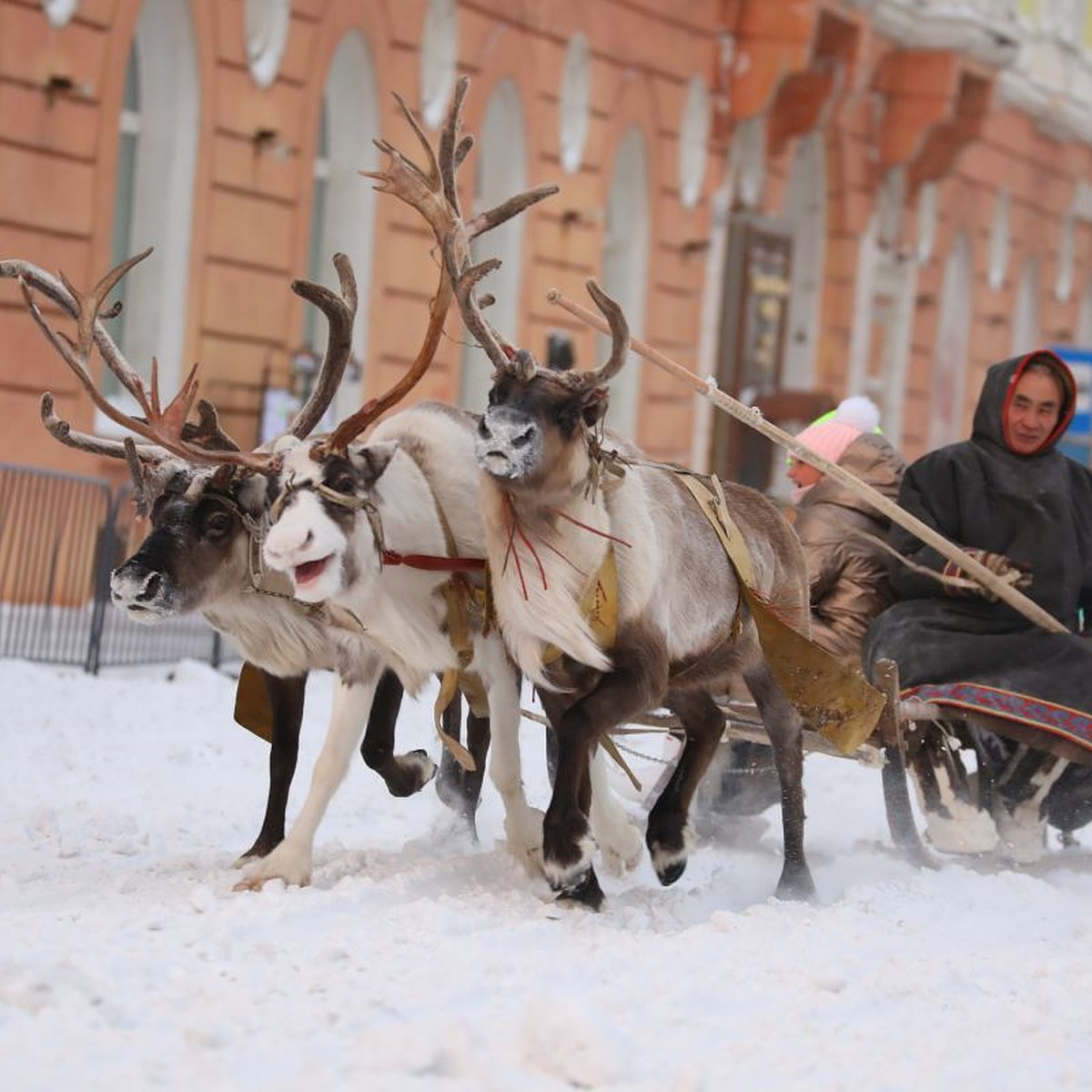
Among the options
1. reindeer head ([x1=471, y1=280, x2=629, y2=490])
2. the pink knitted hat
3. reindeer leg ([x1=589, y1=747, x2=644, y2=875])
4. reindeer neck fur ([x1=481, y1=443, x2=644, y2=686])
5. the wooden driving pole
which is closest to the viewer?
reindeer head ([x1=471, y1=280, x2=629, y2=490])

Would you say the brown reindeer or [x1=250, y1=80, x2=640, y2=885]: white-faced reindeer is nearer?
the brown reindeer

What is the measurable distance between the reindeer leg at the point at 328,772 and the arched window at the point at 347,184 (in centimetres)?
1132

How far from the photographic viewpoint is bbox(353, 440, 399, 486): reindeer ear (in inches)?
264

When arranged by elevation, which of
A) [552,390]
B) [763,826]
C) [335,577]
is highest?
[552,390]

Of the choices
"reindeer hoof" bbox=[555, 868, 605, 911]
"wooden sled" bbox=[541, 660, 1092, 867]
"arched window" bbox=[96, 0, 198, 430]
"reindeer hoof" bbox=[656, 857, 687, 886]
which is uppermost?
"arched window" bbox=[96, 0, 198, 430]

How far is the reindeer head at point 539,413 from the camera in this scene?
6.32m

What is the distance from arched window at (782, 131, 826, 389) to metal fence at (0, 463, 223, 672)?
1540 cm

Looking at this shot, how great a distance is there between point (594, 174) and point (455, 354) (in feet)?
9.50

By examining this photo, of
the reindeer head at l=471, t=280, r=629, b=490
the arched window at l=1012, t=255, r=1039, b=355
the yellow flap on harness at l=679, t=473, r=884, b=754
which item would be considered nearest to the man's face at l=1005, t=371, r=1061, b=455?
the yellow flap on harness at l=679, t=473, r=884, b=754

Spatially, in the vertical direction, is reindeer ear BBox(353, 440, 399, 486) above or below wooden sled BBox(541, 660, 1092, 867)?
above

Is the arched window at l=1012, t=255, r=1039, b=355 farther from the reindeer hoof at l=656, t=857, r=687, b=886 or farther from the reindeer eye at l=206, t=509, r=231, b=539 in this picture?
the reindeer eye at l=206, t=509, r=231, b=539

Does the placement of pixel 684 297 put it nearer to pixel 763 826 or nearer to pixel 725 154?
pixel 725 154

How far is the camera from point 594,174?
21.4 meters

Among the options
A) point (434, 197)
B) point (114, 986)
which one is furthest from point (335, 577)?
point (114, 986)
